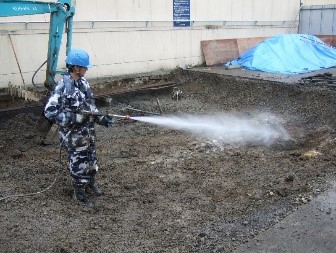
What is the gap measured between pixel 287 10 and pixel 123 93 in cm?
1032

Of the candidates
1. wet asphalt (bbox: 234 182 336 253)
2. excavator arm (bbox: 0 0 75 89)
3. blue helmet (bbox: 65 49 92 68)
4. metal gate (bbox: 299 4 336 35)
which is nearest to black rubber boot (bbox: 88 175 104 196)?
blue helmet (bbox: 65 49 92 68)

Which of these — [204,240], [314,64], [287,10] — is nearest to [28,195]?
[204,240]

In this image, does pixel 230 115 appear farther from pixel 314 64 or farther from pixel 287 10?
pixel 287 10

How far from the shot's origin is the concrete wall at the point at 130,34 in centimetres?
899

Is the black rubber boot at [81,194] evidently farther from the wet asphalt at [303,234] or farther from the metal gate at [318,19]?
the metal gate at [318,19]

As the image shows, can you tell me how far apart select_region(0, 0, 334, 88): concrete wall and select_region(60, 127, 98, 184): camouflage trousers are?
5098 millimetres

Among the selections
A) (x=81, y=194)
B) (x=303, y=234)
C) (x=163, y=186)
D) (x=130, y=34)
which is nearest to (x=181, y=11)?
(x=130, y=34)

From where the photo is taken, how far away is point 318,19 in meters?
16.8

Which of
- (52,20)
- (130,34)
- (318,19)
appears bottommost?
(130,34)

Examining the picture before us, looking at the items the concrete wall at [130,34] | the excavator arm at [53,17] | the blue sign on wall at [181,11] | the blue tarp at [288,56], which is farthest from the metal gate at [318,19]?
the excavator arm at [53,17]

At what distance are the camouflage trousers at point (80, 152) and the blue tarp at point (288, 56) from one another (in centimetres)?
887

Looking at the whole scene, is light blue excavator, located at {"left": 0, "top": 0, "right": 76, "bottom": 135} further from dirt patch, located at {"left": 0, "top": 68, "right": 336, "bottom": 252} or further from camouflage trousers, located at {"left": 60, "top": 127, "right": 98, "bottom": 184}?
camouflage trousers, located at {"left": 60, "top": 127, "right": 98, "bottom": 184}

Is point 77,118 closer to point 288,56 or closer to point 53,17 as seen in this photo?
point 53,17

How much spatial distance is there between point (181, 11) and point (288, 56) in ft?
13.2
